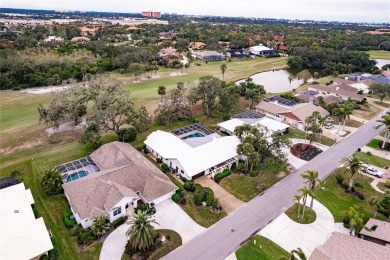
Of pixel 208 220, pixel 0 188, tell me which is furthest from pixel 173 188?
pixel 0 188

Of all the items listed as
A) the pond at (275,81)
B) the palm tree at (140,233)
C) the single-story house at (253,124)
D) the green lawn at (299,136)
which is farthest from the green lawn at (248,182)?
the pond at (275,81)

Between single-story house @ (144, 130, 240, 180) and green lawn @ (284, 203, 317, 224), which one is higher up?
single-story house @ (144, 130, 240, 180)

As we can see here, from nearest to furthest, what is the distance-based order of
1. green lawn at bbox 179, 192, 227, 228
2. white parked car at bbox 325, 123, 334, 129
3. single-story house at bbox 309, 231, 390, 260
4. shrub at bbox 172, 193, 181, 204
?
single-story house at bbox 309, 231, 390, 260 < green lawn at bbox 179, 192, 227, 228 < shrub at bbox 172, 193, 181, 204 < white parked car at bbox 325, 123, 334, 129

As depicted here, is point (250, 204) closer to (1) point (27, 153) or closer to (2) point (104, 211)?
(2) point (104, 211)

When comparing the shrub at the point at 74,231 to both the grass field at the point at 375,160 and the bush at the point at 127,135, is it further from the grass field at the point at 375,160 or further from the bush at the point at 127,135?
the grass field at the point at 375,160

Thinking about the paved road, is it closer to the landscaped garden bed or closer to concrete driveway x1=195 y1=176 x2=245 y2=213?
concrete driveway x1=195 y1=176 x2=245 y2=213

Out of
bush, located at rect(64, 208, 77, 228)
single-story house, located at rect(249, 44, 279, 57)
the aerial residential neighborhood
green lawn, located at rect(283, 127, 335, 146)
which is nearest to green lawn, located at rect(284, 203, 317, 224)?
the aerial residential neighborhood
